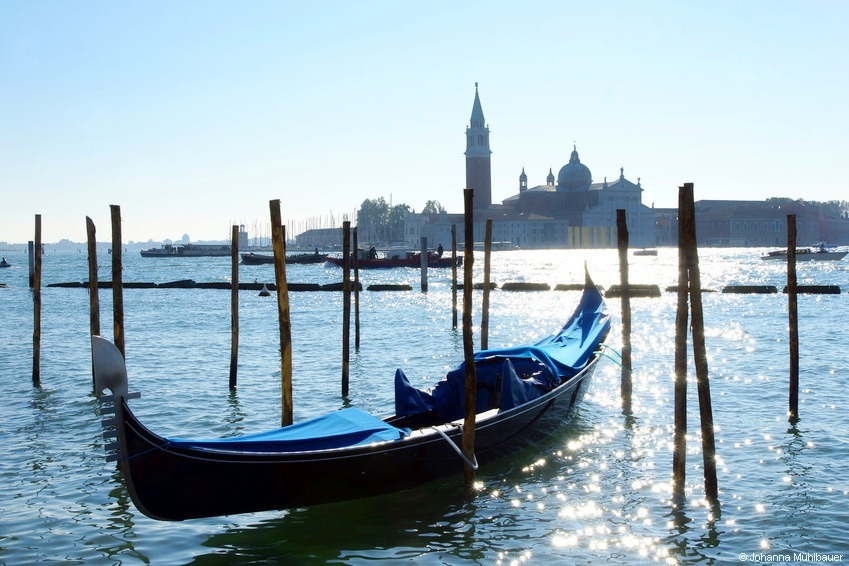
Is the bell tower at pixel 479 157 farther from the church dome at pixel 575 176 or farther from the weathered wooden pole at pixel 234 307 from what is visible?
the weathered wooden pole at pixel 234 307

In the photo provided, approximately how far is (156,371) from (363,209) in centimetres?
12687

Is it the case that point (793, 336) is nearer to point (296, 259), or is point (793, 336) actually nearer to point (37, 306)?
point (37, 306)

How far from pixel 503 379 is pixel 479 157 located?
10096 centimetres

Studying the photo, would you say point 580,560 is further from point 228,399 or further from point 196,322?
point 196,322

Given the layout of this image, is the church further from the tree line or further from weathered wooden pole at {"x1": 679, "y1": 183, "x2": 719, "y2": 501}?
weathered wooden pole at {"x1": 679, "y1": 183, "x2": 719, "y2": 501}

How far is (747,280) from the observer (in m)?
45.5

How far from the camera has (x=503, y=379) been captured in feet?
26.7

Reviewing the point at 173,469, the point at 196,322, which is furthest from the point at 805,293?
the point at 173,469

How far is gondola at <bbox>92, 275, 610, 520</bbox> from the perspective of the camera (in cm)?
579

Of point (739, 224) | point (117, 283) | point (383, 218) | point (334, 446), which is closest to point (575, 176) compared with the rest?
point (739, 224)

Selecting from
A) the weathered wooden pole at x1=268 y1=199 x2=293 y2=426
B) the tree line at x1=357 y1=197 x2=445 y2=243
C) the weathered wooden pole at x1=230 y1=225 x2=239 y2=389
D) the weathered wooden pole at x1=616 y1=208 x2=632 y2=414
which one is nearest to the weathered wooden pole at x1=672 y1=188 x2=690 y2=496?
the weathered wooden pole at x1=616 y1=208 x2=632 y2=414

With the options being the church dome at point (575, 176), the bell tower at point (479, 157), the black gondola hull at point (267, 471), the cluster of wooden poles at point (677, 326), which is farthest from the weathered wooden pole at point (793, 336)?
the church dome at point (575, 176)

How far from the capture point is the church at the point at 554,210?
10681 cm

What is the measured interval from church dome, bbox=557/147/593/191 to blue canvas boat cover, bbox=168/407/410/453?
4313 inches
